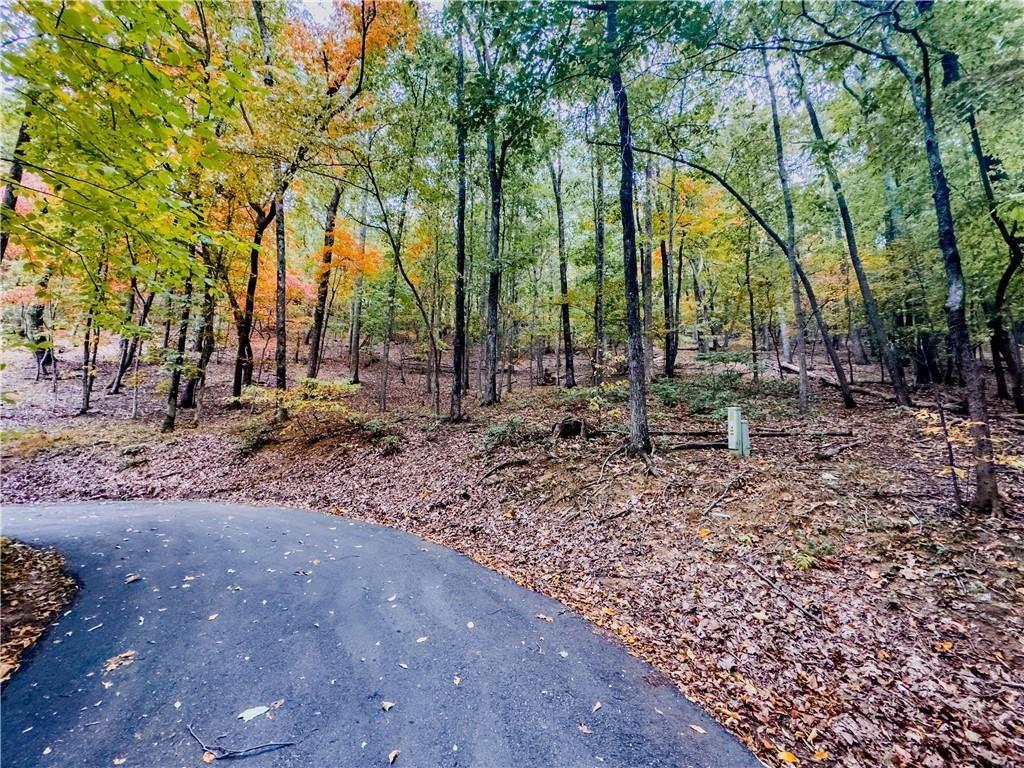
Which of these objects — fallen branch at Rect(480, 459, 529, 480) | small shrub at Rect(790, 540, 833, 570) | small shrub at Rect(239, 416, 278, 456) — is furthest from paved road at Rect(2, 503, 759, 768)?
small shrub at Rect(239, 416, 278, 456)

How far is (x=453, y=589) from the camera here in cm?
458

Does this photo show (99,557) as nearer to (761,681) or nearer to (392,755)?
(392,755)

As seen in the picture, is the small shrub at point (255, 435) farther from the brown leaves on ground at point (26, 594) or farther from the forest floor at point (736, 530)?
the brown leaves on ground at point (26, 594)

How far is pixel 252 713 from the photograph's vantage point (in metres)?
2.69

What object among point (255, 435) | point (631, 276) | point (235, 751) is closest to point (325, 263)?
point (255, 435)

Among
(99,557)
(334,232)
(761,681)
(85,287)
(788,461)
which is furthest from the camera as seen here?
(334,232)

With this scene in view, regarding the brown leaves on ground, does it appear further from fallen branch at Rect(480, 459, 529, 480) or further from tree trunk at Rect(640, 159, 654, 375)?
tree trunk at Rect(640, 159, 654, 375)

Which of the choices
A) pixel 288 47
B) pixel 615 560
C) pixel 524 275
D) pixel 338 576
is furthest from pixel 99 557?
pixel 524 275

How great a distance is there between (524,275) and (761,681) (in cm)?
2145

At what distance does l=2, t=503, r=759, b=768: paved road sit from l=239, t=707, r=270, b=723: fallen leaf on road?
4 centimetres

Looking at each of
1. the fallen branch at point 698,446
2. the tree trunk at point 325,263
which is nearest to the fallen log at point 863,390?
the fallen branch at point 698,446

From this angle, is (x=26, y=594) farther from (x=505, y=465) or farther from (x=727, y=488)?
(x=727, y=488)

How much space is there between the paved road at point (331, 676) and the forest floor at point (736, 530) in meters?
0.60

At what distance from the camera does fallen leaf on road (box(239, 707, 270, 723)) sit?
104 inches
